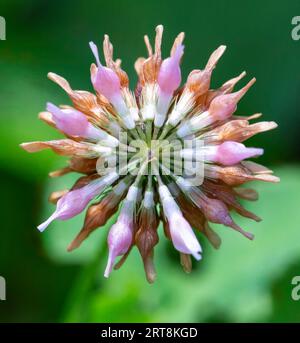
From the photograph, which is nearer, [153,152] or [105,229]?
[153,152]

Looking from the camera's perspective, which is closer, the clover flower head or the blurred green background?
the clover flower head

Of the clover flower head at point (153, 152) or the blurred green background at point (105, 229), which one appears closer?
the clover flower head at point (153, 152)

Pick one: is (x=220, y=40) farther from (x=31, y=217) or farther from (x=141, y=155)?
(x=141, y=155)
